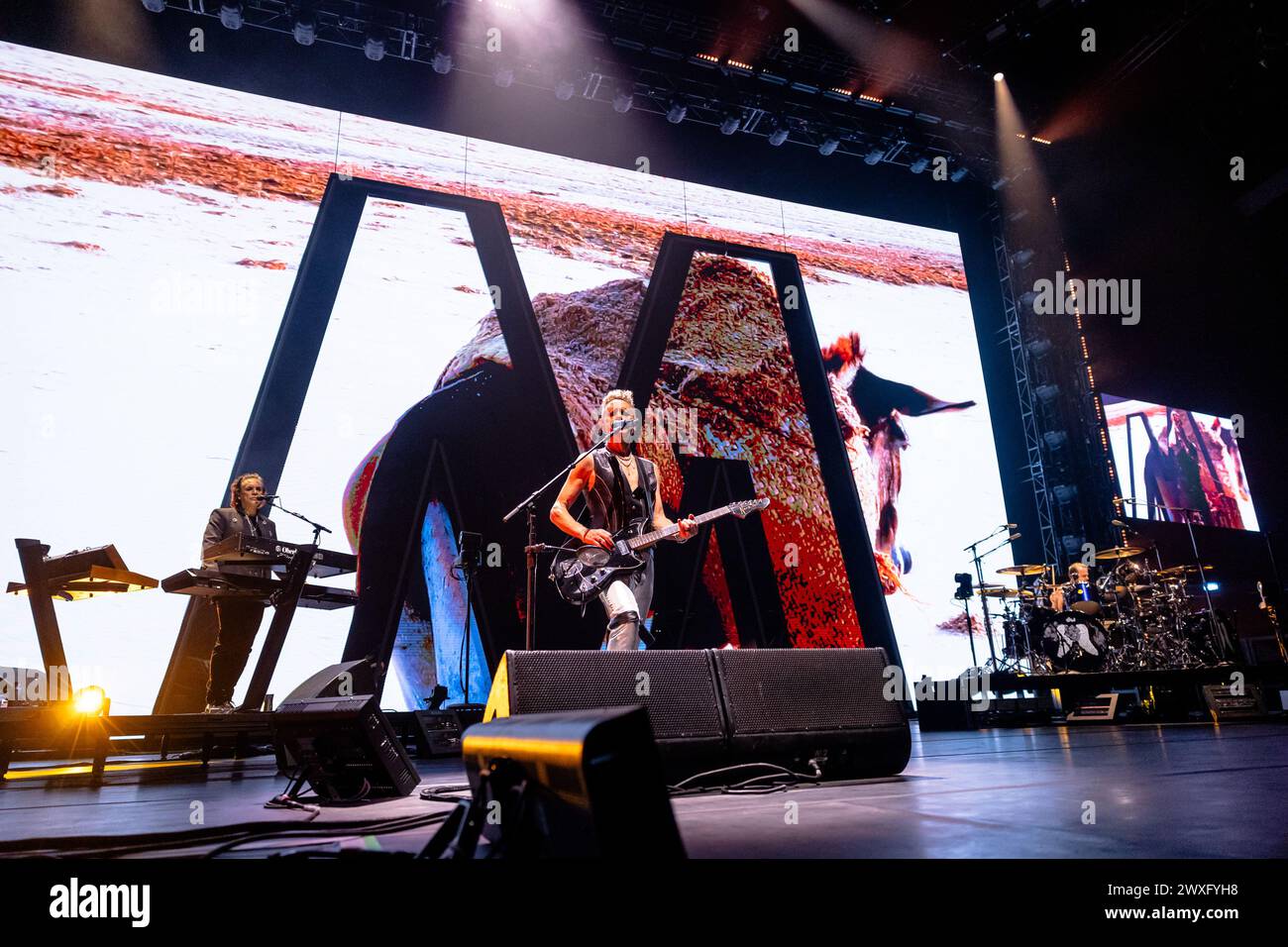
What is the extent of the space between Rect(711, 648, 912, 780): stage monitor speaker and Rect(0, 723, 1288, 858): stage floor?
120 mm

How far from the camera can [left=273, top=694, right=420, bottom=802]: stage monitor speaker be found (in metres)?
2.01

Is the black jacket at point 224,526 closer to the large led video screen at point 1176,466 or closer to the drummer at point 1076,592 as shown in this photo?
the drummer at point 1076,592

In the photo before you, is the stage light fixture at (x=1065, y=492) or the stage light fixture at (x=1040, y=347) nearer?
the stage light fixture at (x=1065, y=492)

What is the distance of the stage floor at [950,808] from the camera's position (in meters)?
1.20

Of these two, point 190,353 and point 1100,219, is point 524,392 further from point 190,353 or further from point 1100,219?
point 1100,219

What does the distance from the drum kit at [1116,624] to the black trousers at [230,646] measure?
5.44 meters

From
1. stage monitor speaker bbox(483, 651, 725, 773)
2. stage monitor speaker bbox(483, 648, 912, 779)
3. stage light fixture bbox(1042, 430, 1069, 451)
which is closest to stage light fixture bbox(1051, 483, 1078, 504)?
stage light fixture bbox(1042, 430, 1069, 451)

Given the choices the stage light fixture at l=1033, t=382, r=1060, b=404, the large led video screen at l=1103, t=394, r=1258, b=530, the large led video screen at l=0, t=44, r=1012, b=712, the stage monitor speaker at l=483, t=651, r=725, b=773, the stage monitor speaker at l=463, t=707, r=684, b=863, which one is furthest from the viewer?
the large led video screen at l=1103, t=394, r=1258, b=530

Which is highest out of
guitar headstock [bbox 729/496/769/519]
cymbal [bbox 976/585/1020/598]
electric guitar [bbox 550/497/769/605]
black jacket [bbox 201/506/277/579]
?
black jacket [bbox 201/506/277/579]

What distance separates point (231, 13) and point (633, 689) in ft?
20.5

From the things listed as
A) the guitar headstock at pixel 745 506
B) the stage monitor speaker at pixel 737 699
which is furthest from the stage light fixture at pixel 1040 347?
the stage monitor speaker at pixel 737 699

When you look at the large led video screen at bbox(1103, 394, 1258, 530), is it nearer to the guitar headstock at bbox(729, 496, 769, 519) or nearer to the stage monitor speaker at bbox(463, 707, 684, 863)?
the guitar headstock at bbox(729, 496, 769, 519)

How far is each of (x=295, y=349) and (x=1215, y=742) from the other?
18.7 feet
